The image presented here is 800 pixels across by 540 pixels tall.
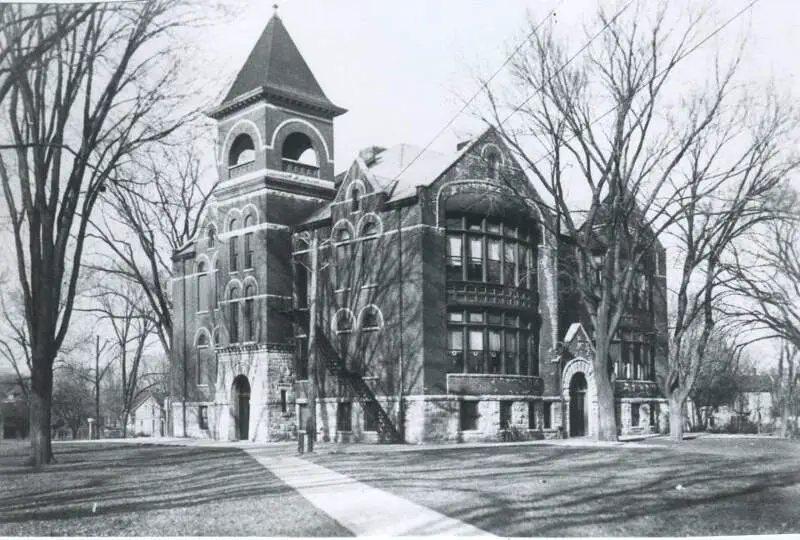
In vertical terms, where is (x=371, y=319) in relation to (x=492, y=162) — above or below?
below

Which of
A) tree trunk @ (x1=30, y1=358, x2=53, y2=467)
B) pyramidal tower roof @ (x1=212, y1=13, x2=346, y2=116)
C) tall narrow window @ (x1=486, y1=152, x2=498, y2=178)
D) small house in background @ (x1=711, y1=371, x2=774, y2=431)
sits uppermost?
pyramidal tower roof @ (x1=212, y1=13, x2=346, y2=116)

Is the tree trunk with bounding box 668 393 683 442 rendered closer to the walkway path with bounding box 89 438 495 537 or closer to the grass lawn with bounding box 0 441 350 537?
the grass lawn with bounding box 0 441 350 537

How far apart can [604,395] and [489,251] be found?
747 cm

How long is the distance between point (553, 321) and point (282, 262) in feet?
39.2

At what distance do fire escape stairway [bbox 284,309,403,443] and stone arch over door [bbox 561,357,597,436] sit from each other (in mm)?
7955

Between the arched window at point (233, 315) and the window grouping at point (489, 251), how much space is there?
11.0 metres

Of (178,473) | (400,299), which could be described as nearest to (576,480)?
(178,473)

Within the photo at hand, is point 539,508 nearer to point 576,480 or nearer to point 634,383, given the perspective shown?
point 576,480

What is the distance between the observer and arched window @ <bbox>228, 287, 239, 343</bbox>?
36781 mm

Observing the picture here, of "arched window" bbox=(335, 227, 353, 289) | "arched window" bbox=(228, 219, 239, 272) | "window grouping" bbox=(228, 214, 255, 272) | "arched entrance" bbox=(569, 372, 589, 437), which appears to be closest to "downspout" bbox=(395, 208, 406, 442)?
"arched window" bbox=(335, 227, 353, 289)

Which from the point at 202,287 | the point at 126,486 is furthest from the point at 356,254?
the point at 126,486

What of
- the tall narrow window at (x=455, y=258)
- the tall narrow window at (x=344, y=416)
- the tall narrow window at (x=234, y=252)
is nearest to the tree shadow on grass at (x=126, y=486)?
the tall narrow window at (x=344, y=416)

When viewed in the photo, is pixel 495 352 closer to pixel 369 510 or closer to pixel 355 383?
pixel 355 383

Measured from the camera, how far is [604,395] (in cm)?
2745
